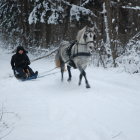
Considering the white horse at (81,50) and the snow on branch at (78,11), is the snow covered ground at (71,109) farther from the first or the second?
the snow on branch at (78,11)

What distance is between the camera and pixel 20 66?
36.9 feet

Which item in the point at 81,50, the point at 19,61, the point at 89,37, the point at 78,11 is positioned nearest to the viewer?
the point at 89,37

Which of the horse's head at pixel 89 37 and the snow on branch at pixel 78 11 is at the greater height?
the snow on branch at pixel 78 11

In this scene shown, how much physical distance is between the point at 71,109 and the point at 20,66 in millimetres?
4850

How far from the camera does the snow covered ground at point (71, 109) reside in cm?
554

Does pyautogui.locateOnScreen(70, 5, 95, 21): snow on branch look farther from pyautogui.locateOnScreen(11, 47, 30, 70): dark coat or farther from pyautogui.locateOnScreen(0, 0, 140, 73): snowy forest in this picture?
pyautogui.locateOnScreen(11, 47, 30, 70): dark coat

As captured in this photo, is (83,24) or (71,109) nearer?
(71,109)

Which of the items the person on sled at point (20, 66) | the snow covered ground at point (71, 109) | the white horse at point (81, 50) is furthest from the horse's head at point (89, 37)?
the person on sled at point (20, 66)

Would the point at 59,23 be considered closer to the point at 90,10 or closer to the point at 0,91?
the point at 90,10

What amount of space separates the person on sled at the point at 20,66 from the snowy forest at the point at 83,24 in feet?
11.4

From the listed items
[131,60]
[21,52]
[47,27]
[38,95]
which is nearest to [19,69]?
[21,52]

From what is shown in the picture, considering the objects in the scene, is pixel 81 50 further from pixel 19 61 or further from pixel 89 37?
pixel 19 61

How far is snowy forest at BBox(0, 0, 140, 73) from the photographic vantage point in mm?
13336

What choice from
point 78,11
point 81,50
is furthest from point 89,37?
point 78,11
